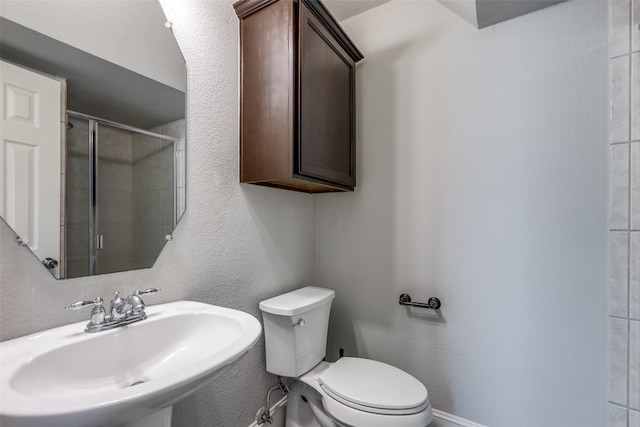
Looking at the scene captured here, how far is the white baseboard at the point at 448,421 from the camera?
1.46 m

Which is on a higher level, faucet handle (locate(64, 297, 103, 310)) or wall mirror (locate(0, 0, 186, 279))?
wall mirror (locate(0, 0, 186, 279))

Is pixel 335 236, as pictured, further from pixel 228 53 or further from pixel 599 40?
pixel 599 40

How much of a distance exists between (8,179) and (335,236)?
145 centimetres

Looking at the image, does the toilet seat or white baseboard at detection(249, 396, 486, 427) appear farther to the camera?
white baseboard at detection(249, 396, 486, 427)

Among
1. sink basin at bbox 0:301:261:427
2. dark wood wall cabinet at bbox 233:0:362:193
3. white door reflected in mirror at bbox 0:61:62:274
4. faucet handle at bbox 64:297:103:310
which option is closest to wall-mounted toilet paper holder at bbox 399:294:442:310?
dark wood wall cabinet at bbox 233:0:362:193

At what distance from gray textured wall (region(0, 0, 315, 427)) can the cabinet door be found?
322mm

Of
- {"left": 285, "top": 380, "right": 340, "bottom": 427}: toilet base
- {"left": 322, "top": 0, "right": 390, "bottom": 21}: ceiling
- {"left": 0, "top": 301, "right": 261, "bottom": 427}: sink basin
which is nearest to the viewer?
{"left": 0, "top": 301, "right": 261, "bottom": 427}: sink basin

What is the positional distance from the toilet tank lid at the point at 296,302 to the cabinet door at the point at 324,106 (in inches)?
23.5

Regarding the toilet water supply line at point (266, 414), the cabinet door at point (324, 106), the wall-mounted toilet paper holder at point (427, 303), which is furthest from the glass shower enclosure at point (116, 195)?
the wall-mounted toilet paper holder at point (427, 303)

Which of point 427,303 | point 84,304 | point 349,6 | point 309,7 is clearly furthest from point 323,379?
point 349,6

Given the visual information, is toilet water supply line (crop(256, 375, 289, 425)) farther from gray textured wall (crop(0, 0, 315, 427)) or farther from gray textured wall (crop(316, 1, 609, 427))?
gray textured wall (crop(316, 1, 609, 427))

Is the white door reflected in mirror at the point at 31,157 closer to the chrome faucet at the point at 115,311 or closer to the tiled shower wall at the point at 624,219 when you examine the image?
the chrome faucet at the point at 115,311

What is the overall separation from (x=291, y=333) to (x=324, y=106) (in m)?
1.09

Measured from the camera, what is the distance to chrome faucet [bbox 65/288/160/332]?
0.82 meters
